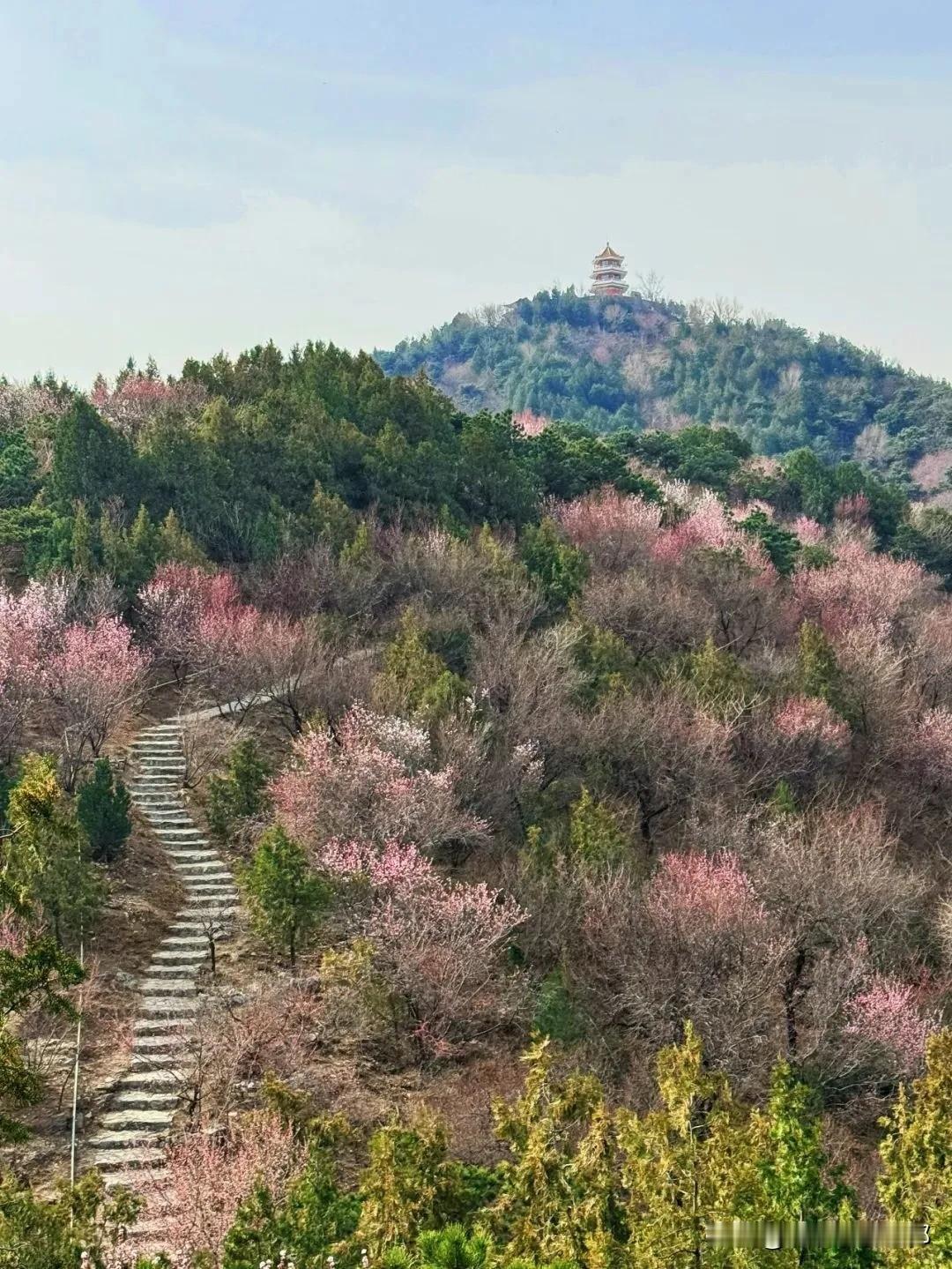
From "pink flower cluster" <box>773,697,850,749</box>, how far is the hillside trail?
13072mm

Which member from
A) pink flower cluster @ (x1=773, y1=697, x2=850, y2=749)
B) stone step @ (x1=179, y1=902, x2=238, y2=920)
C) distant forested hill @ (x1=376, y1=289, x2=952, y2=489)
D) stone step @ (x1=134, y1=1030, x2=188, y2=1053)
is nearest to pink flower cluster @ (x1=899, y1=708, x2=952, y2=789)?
pink flower cluster @ (x1=773, y1=697, x2=850, y2=749)

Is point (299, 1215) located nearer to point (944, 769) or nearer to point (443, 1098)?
point (443, 1098)

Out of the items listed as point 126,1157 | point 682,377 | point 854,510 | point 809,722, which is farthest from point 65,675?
point 682,377

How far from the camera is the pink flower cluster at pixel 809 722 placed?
2592 cm

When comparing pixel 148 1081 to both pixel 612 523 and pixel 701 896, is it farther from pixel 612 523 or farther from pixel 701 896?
pixel 612 523

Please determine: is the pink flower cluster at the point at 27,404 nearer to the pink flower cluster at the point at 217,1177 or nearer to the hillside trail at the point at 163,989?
the hillside trail at the point at 163,989

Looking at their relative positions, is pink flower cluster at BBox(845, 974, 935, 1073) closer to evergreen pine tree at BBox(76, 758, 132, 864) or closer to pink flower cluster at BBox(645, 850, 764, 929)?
pink flower cluster at BBox(645, 850, 764, 929)

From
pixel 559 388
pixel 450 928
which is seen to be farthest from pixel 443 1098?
pixel 559 388

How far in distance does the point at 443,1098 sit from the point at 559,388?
117 meters

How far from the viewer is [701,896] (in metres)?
17.0

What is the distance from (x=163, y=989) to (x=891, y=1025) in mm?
11095

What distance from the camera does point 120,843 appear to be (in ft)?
66.2

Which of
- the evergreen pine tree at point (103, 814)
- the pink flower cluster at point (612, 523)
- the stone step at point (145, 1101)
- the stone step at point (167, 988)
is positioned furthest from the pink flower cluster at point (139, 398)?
the stone step at point (145, 1101)

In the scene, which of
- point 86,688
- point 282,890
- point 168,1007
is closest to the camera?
point 168,1007
